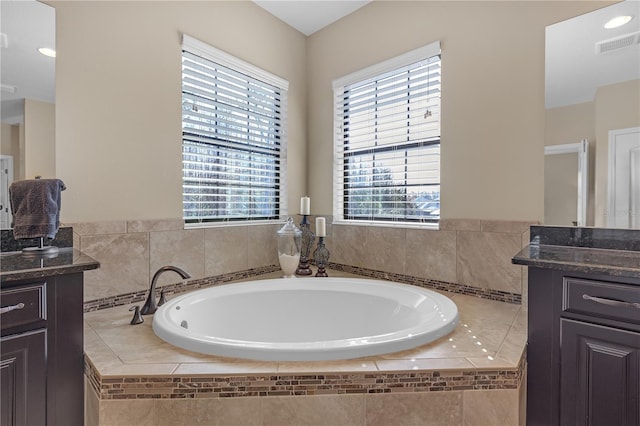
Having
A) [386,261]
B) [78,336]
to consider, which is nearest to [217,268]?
[78,336]

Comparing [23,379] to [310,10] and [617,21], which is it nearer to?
[310,10]

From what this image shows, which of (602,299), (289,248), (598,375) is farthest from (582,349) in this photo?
(289,248)

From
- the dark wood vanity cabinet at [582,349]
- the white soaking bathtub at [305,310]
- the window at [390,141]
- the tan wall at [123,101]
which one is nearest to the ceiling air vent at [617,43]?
the window at [390,141]

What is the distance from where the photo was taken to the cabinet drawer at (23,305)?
1.08m

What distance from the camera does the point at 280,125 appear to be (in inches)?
108

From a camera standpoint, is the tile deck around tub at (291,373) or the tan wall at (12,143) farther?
the tan wall at (12,143)

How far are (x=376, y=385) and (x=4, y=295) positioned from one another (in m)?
1.27

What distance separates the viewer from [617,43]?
1.55 metres

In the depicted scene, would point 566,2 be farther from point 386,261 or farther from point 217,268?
point 217,268

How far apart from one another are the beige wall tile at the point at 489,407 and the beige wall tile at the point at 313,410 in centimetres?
38

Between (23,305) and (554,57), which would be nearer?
(23,305)

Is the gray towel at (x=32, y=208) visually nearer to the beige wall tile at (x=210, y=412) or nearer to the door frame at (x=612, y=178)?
the beige wall tile at (x=210, y=412)

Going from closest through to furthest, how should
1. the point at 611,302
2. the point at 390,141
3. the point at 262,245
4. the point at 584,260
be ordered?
the point at 611,302 < the point at 584,260 < the point at 390,141 < the point at 262,245

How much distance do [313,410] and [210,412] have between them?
0.34 m
